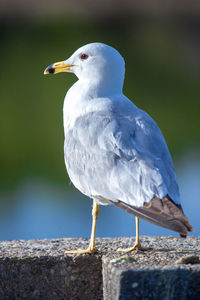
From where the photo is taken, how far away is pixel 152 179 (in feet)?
8.44

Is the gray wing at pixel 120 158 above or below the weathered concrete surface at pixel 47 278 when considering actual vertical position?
above

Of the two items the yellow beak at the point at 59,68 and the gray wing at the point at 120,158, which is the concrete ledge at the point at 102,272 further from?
the yellow beak at the point at 59,68

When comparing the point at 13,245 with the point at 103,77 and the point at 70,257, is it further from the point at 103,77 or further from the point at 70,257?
the point at 103,77

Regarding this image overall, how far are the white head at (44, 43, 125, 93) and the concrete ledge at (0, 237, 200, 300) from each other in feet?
2.61

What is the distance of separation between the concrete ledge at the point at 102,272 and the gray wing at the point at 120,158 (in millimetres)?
256

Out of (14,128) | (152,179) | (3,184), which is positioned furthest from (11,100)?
(152,179)

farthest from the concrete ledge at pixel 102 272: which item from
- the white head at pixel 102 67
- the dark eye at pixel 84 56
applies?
the dark eye at pixel 84 56

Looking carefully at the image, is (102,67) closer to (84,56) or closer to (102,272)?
(84,56)

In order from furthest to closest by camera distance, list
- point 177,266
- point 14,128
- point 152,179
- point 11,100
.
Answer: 1. point 11,100
2. point 14,128
3. point 152,179
4. point 177,266

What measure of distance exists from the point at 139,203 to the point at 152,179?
122mm

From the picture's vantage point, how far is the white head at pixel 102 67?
10.8ft

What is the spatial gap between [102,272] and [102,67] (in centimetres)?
111

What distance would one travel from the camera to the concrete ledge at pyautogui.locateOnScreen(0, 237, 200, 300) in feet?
7.72

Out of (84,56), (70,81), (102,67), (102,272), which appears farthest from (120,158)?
(70,81)
